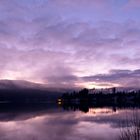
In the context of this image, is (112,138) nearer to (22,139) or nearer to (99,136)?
(99,136)

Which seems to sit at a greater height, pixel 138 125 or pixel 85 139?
pixel 138 125

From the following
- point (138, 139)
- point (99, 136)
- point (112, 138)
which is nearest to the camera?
point (138, 139)

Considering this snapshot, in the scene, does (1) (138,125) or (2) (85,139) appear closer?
(1) (138,125)

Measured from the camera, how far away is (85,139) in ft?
91.1

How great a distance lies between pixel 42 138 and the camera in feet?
93.7

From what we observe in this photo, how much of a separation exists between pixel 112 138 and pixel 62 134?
5.73 m

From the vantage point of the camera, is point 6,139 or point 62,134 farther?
point 62,134

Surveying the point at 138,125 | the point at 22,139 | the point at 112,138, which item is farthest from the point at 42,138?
the point at 138,125

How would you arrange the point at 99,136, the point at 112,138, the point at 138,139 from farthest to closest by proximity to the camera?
the point at 99,136, the point at 112,138, the point at 138,139

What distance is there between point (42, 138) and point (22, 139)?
5.94 ft

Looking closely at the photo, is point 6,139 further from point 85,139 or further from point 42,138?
point 85,139

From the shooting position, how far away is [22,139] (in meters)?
28.0

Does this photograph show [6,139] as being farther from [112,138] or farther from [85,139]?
[112,138]

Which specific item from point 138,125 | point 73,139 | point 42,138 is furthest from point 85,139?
point 138,125
